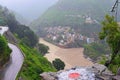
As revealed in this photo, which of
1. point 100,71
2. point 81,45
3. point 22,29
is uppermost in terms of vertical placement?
point 100,71

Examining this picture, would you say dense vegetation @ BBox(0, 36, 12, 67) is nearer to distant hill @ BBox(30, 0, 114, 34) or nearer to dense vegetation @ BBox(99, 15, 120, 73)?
dense vegetation @ BBox(99, 15, 120, 73)

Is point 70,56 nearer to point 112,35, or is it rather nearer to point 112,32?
point 112,32

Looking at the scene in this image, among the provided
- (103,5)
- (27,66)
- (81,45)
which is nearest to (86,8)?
(103,5)

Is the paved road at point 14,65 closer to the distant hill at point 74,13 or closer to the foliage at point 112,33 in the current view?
the foliage at point 112,33

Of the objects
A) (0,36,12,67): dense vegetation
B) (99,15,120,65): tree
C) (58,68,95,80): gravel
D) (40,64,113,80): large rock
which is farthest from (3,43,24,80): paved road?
(99,15,120,65): tree

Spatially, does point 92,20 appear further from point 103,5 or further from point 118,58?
point 118,58

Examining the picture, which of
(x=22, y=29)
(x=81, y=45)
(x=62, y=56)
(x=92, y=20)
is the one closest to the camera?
(x=22, y=29)

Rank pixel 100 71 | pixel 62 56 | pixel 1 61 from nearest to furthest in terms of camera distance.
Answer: pixel 100 71 → pixel 1 61 → pixel 62 56
